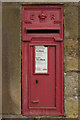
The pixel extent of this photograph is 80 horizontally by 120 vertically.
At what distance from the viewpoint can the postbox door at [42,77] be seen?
3467 mm

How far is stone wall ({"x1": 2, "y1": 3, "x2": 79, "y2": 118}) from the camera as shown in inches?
136

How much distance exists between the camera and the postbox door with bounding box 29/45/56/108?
3.47 metres

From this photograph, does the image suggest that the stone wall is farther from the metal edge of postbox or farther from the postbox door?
the postbox door

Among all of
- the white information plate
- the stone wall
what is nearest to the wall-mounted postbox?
the white information plate

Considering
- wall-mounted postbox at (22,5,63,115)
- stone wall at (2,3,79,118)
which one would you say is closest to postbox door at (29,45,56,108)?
wall-mounted postbox at (22,5,63,115)

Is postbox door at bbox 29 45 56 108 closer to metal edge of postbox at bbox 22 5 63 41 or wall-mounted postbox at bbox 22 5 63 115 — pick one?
wall-mounted postbox at bbox 22 5 63 115

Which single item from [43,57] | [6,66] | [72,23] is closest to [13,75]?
[6,66]

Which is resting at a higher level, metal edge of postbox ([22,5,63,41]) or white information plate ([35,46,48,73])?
metal edge of postbox ([22,5,63,41])

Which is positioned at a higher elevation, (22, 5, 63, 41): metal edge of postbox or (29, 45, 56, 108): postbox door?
(22, 5, 63, 41): metal edge of postbox

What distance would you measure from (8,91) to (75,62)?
5.54 feet

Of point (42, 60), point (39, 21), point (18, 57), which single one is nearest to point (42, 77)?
point (42, 60)

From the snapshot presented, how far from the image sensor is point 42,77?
11.4 ft

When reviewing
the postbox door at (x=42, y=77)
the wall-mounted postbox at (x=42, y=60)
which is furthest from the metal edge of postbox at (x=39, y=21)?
the postbox door at (x=42, y=77)

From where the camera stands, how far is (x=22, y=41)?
11.3 feet
